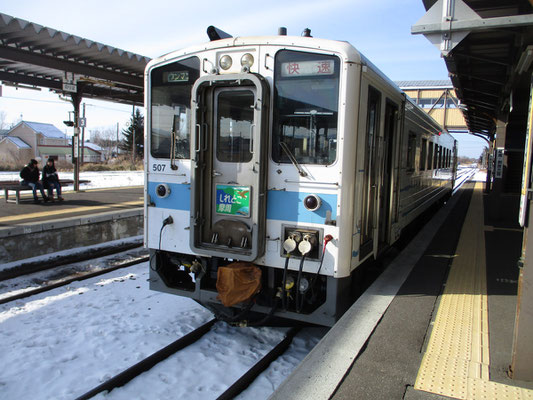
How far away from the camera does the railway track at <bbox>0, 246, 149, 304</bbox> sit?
6395 mm

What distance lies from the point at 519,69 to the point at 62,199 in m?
11.7

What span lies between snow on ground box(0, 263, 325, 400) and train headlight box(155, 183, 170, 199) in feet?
5.48

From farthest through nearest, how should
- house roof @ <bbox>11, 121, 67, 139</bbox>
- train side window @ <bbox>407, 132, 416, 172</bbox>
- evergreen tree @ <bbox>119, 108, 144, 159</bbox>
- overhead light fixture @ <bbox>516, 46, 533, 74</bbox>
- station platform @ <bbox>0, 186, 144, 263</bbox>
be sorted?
house roof @ <bbox>11, 121, 67, 139</bbox>
evergreen tree @ <bbox>119, 108, 144, 159</bbox>
station platform @ <bbox>0, 186, 144, 263</bbox>
train side window @ <bbox>407, 132, 416, 172</bbox>
overhead light fixture @ <bbox>516, 46, 533, 74</bbox>

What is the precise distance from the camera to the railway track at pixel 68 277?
6395 millimetres

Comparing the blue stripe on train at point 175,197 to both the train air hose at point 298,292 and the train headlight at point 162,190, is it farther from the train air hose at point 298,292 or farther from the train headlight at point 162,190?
the train air hose at point 298,292

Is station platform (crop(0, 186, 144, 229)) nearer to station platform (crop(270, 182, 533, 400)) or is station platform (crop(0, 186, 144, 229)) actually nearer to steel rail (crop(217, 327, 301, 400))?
steel rail (crop(217, 327, 301, 400))

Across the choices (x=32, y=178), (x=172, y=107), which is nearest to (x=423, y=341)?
(x=172, y=107)

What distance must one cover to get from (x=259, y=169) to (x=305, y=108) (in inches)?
29.0

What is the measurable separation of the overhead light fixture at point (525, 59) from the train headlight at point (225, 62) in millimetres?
4409

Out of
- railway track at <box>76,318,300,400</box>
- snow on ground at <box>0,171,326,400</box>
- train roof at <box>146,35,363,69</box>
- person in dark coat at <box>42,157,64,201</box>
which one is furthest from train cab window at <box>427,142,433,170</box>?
person in dark coat at <box>42,157,64,201</box>

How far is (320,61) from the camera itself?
4.00 metres

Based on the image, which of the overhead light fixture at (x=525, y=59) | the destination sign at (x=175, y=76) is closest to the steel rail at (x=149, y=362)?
the destination sign at (x=175, y=76)

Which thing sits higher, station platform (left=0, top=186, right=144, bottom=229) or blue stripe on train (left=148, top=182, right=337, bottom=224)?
blue stripe on train (left=148, top=182, right=337, bottom=224)

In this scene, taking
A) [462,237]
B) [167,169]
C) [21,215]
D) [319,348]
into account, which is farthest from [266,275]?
[21,215]
